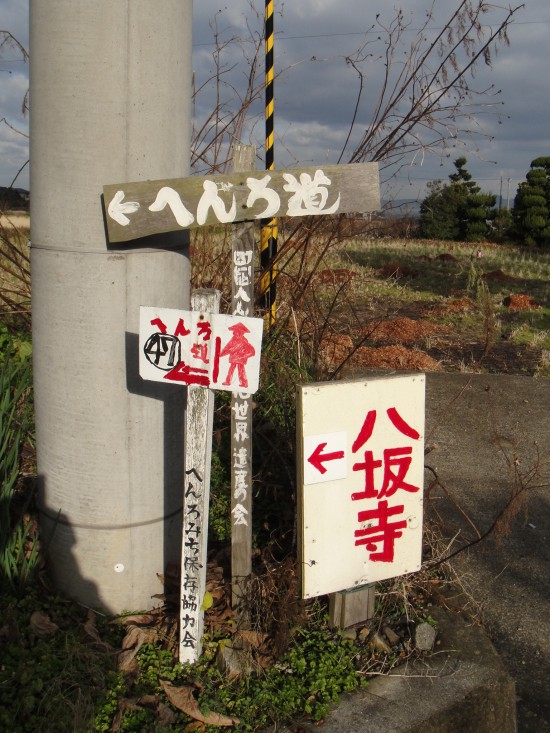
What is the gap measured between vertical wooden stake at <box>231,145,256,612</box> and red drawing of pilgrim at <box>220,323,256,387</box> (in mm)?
108

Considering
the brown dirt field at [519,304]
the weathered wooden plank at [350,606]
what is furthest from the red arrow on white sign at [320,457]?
the brown dirt field at [519,304]

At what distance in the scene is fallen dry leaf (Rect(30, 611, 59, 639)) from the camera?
2.77 m

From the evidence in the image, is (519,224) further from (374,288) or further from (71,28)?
(71,28)

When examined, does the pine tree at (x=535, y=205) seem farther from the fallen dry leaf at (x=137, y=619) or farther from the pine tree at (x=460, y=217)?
the fallen dry leaf at (x=137, y=619)

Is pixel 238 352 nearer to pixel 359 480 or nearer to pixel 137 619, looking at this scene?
pixel 359 480

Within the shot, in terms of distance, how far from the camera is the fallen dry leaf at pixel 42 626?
277 centimetres

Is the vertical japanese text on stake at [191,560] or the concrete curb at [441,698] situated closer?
the concrete curb at [441,698]

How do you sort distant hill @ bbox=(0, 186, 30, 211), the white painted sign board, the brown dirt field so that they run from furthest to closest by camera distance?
the brown dirt field → distant hill @ bbox=(0, 186, 30, 211) → the white painted sign board

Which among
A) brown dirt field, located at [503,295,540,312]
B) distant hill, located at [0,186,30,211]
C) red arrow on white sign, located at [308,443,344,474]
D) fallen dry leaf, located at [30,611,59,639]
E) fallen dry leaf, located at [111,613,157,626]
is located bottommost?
fallen dry leaf, located at [111,613,157,626]

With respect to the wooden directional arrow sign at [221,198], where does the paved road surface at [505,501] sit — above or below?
below

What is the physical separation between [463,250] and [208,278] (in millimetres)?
17724

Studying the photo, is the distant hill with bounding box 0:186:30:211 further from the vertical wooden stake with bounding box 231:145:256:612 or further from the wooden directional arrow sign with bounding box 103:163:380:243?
the vertical wooden stake with bounding box 231:145:256:612

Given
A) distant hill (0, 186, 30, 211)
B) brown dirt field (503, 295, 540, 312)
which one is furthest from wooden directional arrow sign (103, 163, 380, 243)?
brown dirt field (503, 295, 540, 312)

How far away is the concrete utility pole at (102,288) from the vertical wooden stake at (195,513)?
12.9 inches
